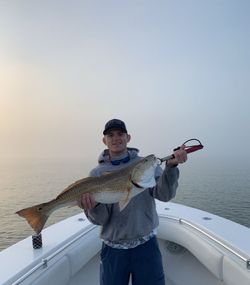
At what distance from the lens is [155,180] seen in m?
2.88

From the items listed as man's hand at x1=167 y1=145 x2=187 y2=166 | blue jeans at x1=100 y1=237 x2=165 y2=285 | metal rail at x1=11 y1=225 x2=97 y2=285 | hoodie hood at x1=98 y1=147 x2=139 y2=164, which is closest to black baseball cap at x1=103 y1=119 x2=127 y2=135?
hoodie hood at x1=98 y1=147 x2=139 y2=164

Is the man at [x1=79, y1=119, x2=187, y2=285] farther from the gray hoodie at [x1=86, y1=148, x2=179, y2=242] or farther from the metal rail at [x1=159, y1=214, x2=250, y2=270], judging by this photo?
the metal rail at [x1=159, y1=214, x2=250, y2=270]

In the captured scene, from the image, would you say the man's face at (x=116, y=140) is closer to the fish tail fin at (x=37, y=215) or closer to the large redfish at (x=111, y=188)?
the large redfish at (x=111, y=188)

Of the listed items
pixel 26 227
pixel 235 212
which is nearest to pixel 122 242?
pixel 26 227

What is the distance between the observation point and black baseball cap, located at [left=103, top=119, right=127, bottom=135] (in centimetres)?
300

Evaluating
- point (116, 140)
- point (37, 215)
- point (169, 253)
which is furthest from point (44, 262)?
point (169, 253)

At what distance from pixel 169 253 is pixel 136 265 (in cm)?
212

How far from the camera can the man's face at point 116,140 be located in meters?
3.03

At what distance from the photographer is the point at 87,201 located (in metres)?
2.75

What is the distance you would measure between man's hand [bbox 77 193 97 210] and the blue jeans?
0.51m

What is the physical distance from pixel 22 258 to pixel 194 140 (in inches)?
85.5

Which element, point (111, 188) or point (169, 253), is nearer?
point (111, 188)

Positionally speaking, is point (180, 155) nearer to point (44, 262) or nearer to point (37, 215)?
point (37, 215)

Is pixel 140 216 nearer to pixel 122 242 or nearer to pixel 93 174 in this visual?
pixel 122 242
